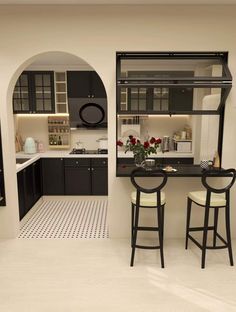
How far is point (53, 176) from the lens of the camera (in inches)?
205

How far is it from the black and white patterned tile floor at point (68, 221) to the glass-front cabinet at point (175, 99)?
110 centimetres

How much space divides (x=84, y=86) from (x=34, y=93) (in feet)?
3.15

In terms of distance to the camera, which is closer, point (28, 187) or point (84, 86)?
point (28, 187)

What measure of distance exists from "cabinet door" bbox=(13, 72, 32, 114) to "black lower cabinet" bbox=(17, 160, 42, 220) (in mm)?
1112

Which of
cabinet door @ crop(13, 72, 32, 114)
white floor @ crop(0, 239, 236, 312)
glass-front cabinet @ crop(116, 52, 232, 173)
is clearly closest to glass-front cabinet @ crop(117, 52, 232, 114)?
glass-front cabinet @ crop(116, 52, 232, 173)

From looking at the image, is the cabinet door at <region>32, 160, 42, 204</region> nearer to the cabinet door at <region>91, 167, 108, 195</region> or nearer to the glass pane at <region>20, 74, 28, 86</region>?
the cabinet door at <region>91, 167, 108, 195</region>

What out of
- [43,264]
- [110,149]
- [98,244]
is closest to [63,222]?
[98,244]

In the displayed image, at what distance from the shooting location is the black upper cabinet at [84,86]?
206 inches

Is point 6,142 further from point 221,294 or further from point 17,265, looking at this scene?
point 221,294

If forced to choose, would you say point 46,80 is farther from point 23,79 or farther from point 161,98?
point 161,98

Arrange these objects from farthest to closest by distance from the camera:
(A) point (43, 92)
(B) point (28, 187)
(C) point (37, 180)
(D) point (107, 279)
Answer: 1. (A) point (43, 92)
2. (C) point (37, 180)
3. (B) point (28, 187)
4. (D) point (107, 279)

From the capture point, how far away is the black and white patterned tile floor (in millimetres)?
3832
